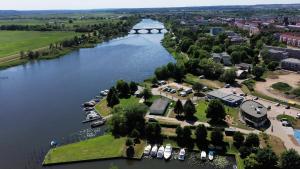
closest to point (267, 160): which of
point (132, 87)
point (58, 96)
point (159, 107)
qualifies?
point (159, 107)

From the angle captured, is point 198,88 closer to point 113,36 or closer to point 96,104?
point 96,104

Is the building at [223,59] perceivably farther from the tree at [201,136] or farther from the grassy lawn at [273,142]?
the tree at [201,136]

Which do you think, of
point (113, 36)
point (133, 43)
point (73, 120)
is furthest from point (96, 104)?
point (113, 36)

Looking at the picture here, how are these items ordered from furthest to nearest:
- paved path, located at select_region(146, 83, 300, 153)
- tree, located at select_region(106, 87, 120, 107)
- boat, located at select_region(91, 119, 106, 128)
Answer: tree, located at select_region(106, 87, 120, 107)
boat, located at select_region(91, 119, 106, 128)
paved path, located at select_region(146, 83, 300, 153)

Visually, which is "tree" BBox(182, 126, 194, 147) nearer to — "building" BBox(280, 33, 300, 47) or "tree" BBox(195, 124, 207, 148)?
"tree" BBox(195, 124, 207, 148)

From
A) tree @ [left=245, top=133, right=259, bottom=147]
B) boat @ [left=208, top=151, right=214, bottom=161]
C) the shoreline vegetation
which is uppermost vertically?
the shoreline vegetation

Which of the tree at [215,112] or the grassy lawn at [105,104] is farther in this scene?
the grassy lawn at [105,104]

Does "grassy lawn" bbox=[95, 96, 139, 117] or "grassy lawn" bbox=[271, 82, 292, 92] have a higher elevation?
"grassy lawn" bbox=[271, 82, 292, 92]

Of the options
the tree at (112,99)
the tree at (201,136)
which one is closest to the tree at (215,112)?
the tree at (201,136)

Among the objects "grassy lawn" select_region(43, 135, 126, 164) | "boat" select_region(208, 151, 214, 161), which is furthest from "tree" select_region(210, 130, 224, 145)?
"grassy lawn" select_region(43, 135, 126, 164)

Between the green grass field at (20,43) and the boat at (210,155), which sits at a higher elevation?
the green grass field at (20,43)
